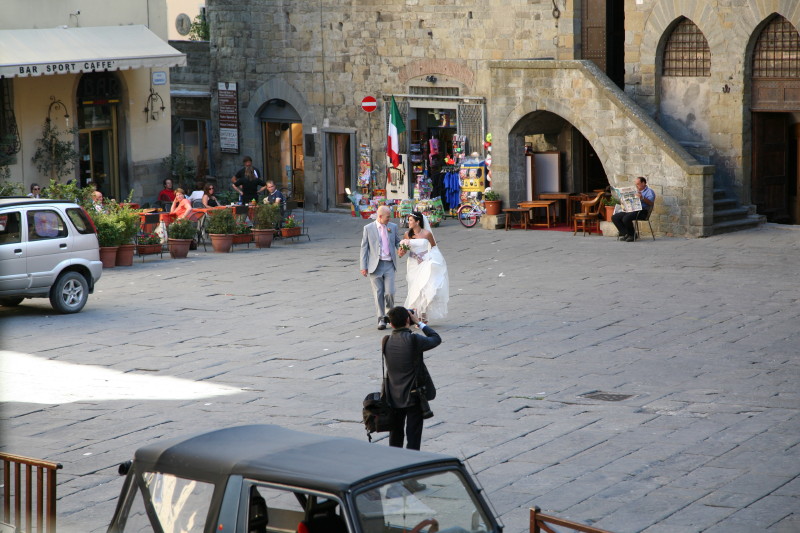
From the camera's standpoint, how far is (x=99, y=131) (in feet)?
94.1

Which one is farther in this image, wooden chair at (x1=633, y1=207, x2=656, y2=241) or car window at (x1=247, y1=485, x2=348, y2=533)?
wooden chair at (x1=633, y1=207, x2=656, y2=241)

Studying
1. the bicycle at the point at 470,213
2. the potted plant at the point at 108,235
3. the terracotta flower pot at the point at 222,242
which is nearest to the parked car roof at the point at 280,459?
the potted plant at the point at 108,235

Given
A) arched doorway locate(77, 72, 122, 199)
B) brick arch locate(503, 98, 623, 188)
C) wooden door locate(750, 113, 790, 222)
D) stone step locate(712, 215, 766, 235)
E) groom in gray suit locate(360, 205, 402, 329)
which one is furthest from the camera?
arched doorway locate(77, 72, 122, 199)

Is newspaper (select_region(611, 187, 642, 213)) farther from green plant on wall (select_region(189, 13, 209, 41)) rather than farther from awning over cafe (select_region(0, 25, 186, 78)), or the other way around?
green plant on wall (select_region(189, 13, 209, 41))

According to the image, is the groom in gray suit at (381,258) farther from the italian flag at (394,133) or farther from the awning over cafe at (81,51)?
the italian flag at (394,133)

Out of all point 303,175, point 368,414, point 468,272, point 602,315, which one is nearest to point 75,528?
point 368,414

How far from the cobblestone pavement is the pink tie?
99 cm

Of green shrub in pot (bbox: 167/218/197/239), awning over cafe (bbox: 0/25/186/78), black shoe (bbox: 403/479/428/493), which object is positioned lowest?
black shoe (bbox: 403/479/428/493)

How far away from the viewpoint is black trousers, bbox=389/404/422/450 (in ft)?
30.5

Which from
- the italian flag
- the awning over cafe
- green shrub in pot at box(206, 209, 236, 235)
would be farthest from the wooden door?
the awning over cafe

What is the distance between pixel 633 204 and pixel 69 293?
421 inches

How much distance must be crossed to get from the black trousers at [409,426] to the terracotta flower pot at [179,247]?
44.4 feet

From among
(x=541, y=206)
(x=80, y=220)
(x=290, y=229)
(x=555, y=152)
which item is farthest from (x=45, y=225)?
(x=555, y=152)

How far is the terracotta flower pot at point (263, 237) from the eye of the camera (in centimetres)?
2345
